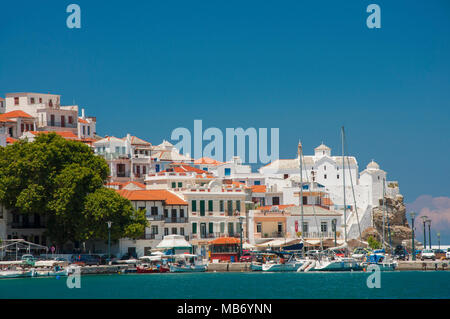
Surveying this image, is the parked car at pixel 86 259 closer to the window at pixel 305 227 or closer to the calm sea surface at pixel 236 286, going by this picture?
the calm sea surface at pixel 236 286

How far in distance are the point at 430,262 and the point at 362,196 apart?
4060 centimetres

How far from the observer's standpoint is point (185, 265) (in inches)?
3022

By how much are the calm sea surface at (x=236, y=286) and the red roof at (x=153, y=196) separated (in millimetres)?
11229

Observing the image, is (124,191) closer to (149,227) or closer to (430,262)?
(149,227)

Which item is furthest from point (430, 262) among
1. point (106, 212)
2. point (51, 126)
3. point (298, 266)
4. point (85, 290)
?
point (51, 126)

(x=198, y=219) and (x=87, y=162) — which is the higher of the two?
(x=87, y=162)

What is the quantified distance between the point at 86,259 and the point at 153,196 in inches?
436

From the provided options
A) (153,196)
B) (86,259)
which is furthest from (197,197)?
(86,259)

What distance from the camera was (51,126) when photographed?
114m

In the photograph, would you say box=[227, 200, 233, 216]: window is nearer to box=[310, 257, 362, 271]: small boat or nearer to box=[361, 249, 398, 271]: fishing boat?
box=[310, 257, 362, 271]: small boat

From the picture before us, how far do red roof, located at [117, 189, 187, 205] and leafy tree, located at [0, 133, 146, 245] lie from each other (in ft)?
14.5

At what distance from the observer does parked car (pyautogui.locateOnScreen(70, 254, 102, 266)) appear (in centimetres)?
7481

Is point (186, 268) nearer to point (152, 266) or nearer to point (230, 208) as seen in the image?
point (152, 266)

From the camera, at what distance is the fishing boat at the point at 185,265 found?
76.2 m
